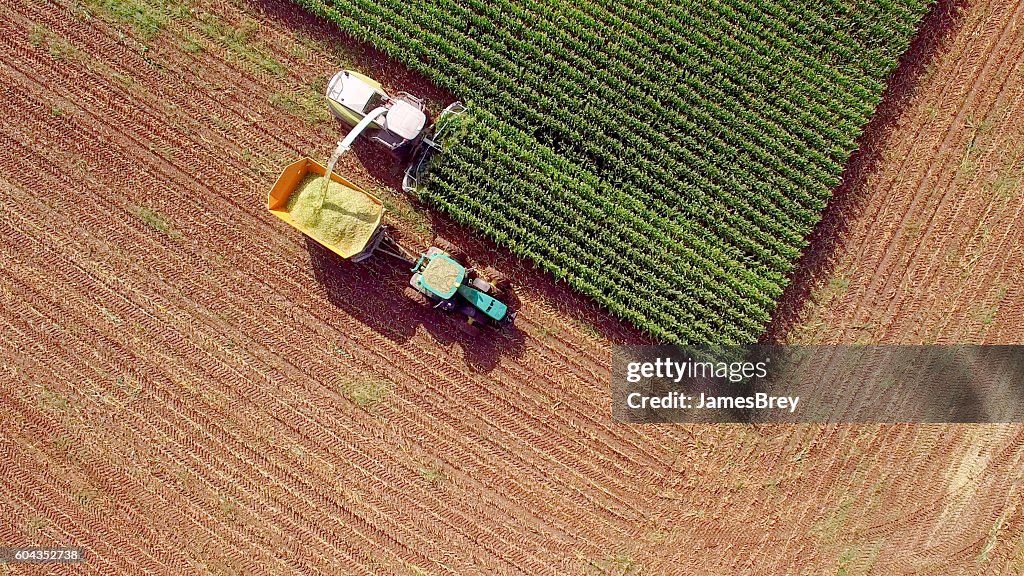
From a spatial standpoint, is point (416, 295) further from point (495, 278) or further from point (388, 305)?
point (495, 278)

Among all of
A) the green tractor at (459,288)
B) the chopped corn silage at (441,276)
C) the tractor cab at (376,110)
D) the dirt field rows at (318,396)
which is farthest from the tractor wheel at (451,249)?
the tractor cab at (376,110)

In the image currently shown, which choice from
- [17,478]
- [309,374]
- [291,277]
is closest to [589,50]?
[291,277]

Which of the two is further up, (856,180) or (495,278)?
(856,180)

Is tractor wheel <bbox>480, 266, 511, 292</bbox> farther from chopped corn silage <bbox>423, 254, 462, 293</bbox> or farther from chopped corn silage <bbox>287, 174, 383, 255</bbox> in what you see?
chopped corn silage <bbox>287, 174, 383, 255</bbox>

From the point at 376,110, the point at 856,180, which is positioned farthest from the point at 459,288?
the point at 856,180

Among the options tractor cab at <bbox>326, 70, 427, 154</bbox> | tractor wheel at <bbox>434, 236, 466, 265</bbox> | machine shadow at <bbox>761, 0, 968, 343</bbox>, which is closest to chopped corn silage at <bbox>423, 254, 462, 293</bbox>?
tractor wheel at <bbox>434, 236, 466, 265</bbox>

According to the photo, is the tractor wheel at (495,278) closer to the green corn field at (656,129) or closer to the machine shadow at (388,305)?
the green corn field at (656,129)
